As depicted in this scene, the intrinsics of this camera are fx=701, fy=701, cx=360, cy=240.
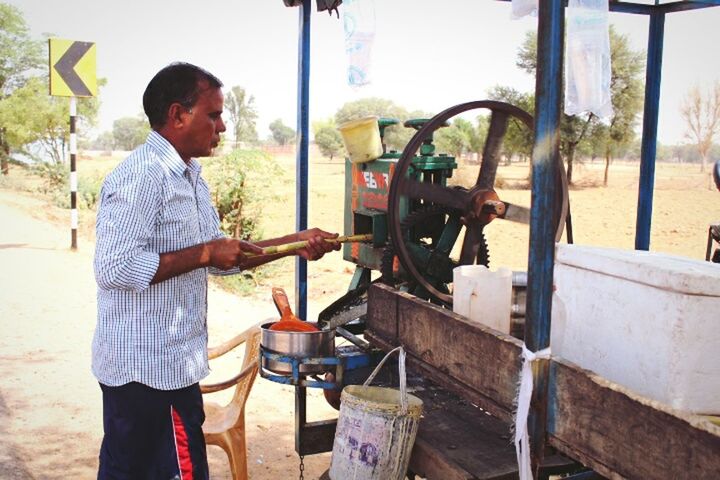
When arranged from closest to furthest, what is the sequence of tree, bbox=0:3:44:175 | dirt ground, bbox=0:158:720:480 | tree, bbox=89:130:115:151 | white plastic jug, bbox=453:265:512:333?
1. white plastic jug, bbox=453:265:512:333
2. dirt ground, bbox=0:158:720:480
3. tree, bbox=0:3:44:175
4. tree, bbox=89:130:115:151

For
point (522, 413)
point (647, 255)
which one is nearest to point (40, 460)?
point (522, 413)

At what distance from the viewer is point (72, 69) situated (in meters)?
9.38

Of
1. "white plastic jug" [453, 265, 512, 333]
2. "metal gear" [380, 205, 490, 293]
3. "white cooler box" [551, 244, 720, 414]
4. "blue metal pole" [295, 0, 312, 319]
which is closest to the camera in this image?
"white cooler box" [551, 244, 720, 414]

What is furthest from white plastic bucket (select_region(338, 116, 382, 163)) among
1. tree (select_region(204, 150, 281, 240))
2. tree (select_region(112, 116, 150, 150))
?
tree (select_region(112, 116, 150, 150))

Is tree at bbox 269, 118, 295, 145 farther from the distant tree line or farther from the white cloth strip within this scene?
the white cloth strip

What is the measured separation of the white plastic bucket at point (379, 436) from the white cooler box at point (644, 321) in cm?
53

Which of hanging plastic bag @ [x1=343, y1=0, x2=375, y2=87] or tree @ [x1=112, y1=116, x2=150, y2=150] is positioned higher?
tree @ [x1=112, y1=116, x2=150, y2=150]

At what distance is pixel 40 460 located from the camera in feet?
13.6

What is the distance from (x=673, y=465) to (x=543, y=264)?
1.79 ft

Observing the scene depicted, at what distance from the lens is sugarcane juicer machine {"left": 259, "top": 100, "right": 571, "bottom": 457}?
9.40ft

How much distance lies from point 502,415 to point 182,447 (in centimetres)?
112

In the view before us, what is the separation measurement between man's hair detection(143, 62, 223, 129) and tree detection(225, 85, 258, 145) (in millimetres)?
46990

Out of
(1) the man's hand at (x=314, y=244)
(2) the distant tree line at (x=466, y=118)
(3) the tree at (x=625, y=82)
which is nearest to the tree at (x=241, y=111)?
(2) the distant tree line at (x=466, y=118)

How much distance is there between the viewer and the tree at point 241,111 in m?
49.6
